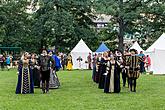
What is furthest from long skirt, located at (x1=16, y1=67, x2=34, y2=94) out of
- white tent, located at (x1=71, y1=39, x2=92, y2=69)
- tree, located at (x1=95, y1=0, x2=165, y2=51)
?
tree, located at (x1=95, y1=0, x2=165, y2=51)

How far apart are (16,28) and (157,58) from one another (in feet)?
97.6

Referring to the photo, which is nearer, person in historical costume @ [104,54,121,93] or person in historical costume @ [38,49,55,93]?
person in historical costume @ [38,49,55,93]

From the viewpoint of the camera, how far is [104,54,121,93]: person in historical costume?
1775 cm

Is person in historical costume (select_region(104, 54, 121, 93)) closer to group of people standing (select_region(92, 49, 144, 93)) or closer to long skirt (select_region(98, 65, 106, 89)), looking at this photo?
group of people standing (select_region(92, 49, 144, 93))

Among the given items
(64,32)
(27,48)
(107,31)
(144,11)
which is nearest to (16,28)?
(27,48)

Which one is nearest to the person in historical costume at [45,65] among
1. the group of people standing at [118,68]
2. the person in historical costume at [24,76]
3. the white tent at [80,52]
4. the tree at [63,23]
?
the person in historical costume at [24,76]

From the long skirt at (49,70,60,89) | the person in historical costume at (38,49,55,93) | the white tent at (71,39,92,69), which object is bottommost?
the long skirt at (49,70,60,89)

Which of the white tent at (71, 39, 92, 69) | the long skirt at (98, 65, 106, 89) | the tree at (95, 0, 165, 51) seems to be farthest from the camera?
the tree at (95, 0, 165, 51)

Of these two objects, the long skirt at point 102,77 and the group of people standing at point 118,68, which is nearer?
the group of people standing at point 118,68

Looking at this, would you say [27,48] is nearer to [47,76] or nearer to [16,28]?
[16,28]

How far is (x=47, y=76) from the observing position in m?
17.5

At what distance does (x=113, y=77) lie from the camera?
17766mm

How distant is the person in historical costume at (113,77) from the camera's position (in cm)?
1775

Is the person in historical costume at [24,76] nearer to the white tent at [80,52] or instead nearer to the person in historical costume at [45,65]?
the person in historical costume at [45,65]
